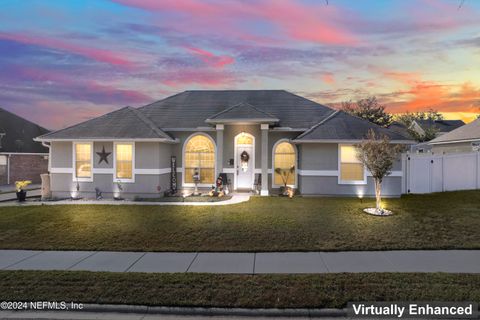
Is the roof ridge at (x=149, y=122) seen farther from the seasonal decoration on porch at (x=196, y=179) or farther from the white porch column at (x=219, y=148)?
the white porch column at (x=219, y=148)

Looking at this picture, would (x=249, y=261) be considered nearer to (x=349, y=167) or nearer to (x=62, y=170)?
(x=349, y=167)

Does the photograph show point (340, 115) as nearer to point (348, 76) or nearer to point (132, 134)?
point (348, 76)

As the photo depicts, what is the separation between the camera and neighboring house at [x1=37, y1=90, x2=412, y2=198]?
13797 mm

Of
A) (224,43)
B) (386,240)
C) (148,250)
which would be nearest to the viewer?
(148,250)

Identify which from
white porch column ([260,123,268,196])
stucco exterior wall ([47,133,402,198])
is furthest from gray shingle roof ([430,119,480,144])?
white porch column ([260,123,268,196])

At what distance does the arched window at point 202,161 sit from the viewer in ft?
50.2

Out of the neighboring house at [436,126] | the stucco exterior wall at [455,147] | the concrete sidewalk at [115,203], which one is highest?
the neighboring house at [436,126]

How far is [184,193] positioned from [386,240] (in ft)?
33.7

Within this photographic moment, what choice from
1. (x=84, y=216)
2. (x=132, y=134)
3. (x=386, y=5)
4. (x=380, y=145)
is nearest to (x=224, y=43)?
(x=132, y=134)

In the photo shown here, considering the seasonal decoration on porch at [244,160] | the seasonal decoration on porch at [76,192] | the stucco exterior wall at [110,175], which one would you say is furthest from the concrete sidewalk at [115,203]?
the seasonal decoration on porch at [244,160]

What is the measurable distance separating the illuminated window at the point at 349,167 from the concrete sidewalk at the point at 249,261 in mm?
7361

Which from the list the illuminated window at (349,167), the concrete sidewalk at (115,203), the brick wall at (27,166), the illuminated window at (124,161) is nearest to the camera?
the concrete sidewalk at (115,203)

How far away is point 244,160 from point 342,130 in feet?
17.2

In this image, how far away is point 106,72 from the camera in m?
16.5
